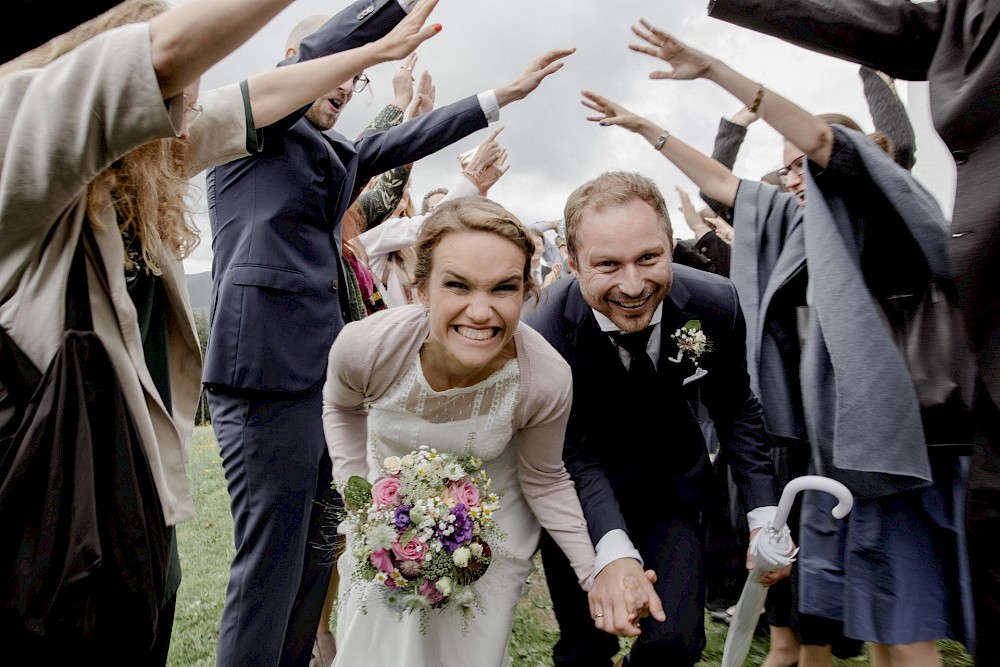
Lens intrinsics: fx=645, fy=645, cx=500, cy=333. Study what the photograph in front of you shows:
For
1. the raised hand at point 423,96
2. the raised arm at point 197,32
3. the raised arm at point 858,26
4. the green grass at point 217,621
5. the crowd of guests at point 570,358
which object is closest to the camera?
the raised arm at point 197,32

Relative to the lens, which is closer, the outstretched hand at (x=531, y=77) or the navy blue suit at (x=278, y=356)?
the navy blue suit at (x=278, y=356)

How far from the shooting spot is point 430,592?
6.75 feet

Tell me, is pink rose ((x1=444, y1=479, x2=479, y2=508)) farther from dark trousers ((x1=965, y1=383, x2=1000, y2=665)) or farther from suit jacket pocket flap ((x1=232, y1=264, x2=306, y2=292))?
dark trousers ((x1=965, y1=383, x2=1000, y2=665))

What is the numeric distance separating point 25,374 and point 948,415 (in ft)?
8.72

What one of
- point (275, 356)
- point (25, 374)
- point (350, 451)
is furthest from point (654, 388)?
point (25, 374)

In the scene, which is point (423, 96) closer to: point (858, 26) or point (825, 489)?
point (858, 26)

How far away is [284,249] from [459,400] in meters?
0.90

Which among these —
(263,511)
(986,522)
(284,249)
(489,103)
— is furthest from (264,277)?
(986,522)

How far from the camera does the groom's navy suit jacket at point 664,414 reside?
259cm

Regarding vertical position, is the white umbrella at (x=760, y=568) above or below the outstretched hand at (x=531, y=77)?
below

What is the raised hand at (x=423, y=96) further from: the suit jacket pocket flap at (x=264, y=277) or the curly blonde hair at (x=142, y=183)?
the curly blonde hair at (x=142, y=183)

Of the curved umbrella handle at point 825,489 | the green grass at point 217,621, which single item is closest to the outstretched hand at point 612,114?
the curved umbrella handle at point 825,489

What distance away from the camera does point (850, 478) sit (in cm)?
237

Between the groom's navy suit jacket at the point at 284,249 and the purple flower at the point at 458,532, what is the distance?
0.84 m
